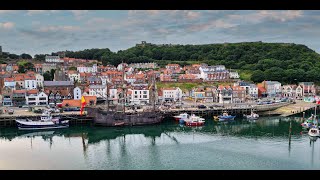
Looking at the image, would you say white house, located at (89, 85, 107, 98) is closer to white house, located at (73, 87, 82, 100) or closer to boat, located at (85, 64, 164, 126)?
white house, located at (73, 87, 82, 100)

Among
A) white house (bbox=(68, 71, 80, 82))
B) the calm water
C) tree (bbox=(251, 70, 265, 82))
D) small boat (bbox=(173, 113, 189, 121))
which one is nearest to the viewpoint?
the calm water

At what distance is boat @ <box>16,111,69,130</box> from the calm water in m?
0.35

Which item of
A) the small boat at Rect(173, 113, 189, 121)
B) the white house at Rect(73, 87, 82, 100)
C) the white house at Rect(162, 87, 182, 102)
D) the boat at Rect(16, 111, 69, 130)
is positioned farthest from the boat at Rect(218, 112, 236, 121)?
the white house at Rect(73, 87, 82, 100)

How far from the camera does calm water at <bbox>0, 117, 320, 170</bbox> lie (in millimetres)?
8394

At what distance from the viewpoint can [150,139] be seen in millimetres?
11742

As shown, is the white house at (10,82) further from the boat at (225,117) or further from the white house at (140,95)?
the boat at (225,117)

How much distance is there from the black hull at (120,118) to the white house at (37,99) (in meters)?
3.82

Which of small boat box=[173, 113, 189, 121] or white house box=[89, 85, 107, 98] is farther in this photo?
white house box=[89, 85, 107, 98]

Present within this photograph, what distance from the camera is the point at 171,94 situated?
19.1 metres
